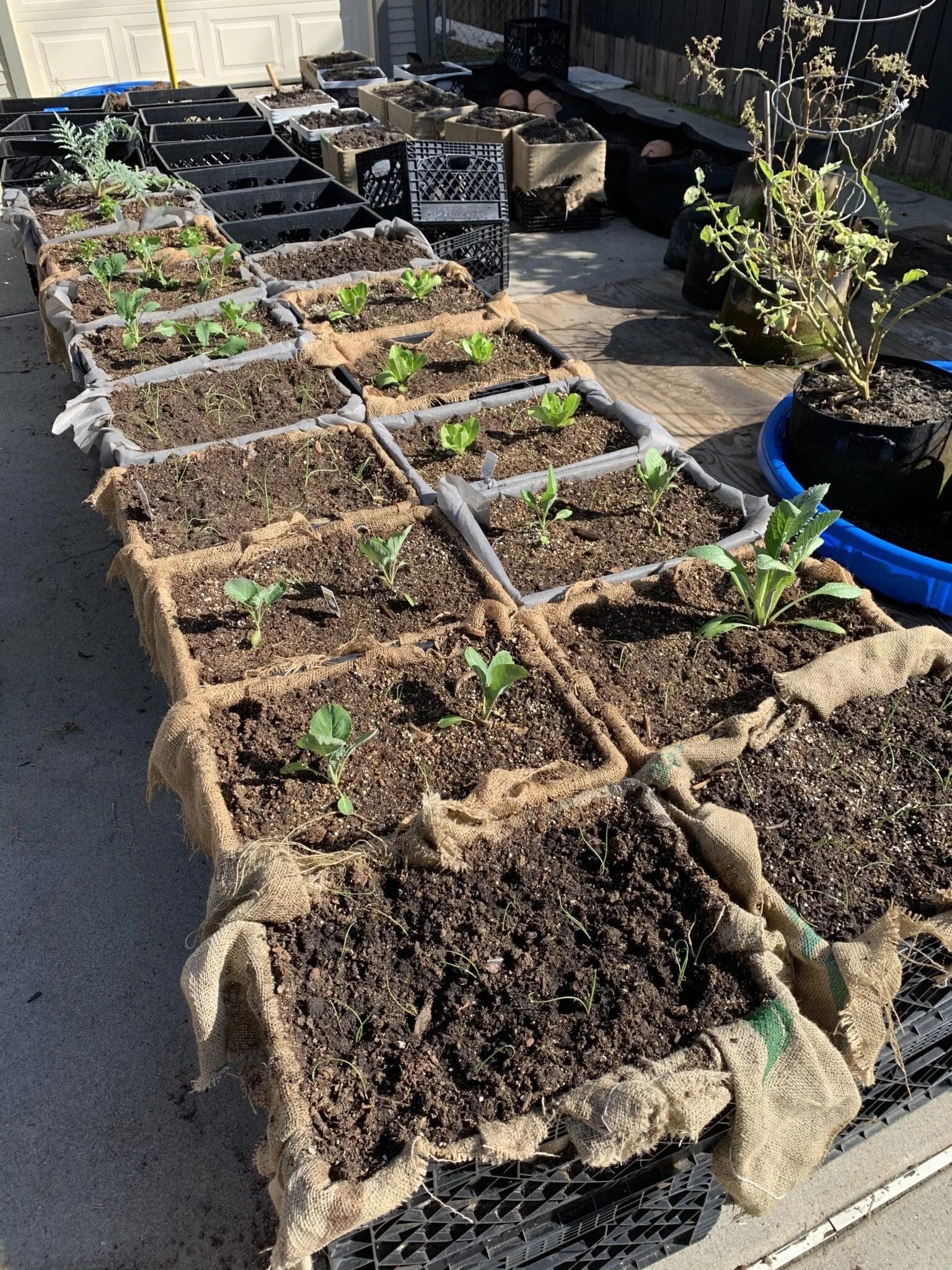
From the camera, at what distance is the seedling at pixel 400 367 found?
131 inches

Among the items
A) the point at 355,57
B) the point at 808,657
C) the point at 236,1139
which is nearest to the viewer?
the point at 236,1139

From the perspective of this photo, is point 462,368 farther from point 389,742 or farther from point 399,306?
point 389,742

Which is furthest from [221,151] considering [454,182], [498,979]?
[498,979]

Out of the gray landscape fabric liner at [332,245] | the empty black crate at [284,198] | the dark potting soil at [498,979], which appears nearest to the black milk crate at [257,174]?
the empty black crate at [284,198]

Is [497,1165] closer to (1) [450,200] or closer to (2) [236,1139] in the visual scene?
(2) [236,1139]

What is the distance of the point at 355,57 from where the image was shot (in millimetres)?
8734

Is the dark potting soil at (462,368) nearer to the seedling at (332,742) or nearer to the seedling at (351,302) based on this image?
the seedling at (351,302)

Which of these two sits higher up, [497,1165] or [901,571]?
[497,1165]

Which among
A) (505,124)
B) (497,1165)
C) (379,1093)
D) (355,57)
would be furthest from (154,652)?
(355,57)

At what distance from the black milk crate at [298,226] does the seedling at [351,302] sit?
1196mm

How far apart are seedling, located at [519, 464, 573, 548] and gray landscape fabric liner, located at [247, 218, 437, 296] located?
6.02 ft

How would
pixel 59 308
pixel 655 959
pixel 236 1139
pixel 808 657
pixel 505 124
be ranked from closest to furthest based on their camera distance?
1. pixel 655 959
2. pixel 236 1139
3. pixel 808 657
4. pixel 59 308
5. pixel 505 124

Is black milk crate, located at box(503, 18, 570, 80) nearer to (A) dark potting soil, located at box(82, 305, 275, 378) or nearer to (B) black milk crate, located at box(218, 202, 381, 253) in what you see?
(B) black milk crate, located at box(218, 202, 381, 253)

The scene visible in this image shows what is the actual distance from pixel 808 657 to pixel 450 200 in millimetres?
3779
